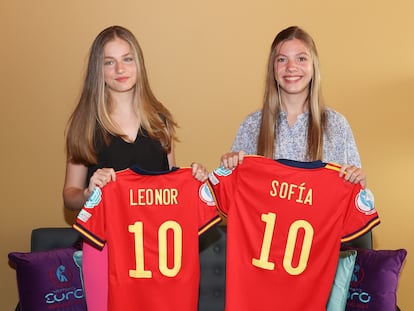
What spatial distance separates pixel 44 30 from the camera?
2.95 metres

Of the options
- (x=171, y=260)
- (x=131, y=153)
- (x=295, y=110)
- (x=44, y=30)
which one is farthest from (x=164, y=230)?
(x=44, y=30)

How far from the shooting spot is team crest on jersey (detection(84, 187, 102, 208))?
77.9 inches

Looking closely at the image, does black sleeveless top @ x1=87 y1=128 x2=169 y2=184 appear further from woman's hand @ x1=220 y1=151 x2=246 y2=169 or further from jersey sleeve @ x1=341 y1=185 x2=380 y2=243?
jersey sleeve @ x1=341 y1=185 x2=380 y2=243

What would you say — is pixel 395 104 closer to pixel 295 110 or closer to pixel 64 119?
pixel 295 110

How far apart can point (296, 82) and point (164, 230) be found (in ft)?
2.47

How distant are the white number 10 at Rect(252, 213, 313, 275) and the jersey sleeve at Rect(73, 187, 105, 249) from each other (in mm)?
553

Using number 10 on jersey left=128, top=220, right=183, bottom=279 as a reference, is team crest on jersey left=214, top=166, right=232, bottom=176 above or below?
above

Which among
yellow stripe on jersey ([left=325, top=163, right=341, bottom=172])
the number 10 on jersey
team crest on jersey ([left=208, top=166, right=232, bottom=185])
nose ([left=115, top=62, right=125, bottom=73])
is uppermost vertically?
nose ([left=115, top=62, right=125, bottom=73])

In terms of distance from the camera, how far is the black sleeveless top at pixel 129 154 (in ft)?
7.20

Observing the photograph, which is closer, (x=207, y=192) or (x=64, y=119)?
(x=207, y=192)

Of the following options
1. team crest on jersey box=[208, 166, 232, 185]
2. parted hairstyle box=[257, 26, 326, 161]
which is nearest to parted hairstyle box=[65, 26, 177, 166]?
team crest on jersey box=[208, 166, 232, 185]

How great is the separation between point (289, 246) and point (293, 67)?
2.22ft

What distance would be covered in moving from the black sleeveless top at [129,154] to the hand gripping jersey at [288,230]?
0.37 m

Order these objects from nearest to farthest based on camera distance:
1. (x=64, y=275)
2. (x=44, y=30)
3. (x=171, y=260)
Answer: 1. (x=171, y=260)
2. (x=64, y=275)
3. (x=44, y=30)
